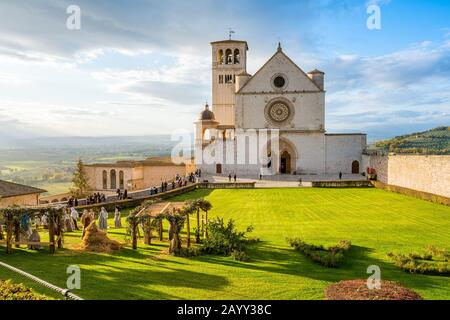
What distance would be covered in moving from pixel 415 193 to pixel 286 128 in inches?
862

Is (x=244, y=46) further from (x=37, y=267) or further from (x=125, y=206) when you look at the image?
(x=37, y=267)

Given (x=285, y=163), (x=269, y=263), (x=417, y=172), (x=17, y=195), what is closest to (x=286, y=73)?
(x=285, y=163)

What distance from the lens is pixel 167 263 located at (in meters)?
14.8

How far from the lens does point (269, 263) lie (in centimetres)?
1496

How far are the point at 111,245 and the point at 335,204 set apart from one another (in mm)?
17900

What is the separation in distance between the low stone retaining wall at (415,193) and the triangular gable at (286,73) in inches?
632

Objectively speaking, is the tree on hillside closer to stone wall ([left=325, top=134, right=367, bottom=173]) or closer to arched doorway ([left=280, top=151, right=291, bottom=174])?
arched doorway ([left=280, top=151, right=291, bottom=174])

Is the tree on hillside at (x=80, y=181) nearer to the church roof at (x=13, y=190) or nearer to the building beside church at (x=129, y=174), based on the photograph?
the building beside church at (x=129, y=174)

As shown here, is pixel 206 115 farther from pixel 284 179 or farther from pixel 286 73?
pixel 284 179

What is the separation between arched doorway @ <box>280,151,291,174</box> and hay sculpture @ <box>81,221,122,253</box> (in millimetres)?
37975

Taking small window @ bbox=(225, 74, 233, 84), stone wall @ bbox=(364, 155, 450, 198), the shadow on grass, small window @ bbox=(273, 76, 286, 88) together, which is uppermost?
small window @ bbox=(225, 74, 233, 84)

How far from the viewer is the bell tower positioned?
206 ft
